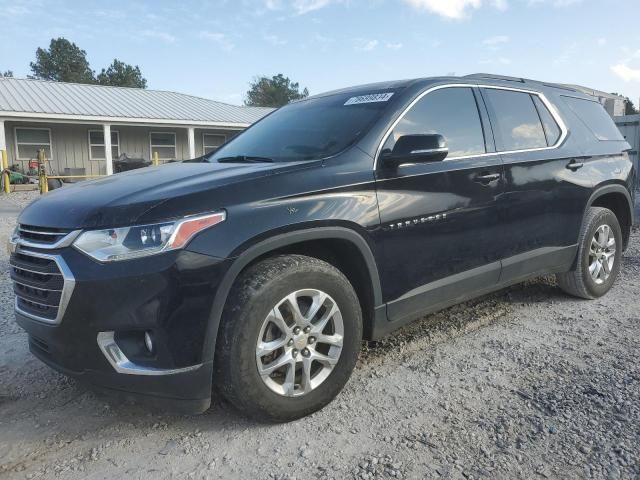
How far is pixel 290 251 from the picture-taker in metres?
2.86

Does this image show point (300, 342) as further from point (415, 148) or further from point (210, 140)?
point (210, 140)

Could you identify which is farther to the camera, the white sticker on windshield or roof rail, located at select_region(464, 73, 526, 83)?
roof rail, located at select_region(464, 73, 526, 83)

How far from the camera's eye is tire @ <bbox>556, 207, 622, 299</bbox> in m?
4.55

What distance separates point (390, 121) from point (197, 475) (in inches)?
87.4

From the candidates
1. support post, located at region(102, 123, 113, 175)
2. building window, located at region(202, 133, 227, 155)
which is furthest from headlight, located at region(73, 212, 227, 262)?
building window, located at region(202, 133, 227, 155)

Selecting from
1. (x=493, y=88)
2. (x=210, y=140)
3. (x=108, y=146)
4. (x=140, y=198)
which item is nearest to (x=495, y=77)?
(x=493, y=88)

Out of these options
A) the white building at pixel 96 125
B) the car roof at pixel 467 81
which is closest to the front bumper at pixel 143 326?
the car roof at pixel 467 81

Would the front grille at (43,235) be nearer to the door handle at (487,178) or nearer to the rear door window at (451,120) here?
the rear door window at (451,120)

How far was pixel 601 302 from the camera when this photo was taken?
476cm

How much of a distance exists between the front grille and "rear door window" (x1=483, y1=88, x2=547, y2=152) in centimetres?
290

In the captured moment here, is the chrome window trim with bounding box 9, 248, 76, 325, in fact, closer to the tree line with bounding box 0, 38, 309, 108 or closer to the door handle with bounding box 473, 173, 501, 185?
the door handle with bounding box 473, 173, 501, 185

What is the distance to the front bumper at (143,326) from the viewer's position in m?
2.34

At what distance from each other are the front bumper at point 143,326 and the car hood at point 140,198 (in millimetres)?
189

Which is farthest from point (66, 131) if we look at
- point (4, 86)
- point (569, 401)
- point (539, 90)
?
point (569, 401)
